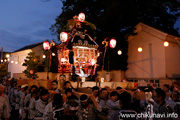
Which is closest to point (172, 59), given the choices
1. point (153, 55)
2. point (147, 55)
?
point (153, 55)

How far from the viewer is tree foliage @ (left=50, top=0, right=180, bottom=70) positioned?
1769 centimetres

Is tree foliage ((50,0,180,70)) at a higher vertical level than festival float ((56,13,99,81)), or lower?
higher

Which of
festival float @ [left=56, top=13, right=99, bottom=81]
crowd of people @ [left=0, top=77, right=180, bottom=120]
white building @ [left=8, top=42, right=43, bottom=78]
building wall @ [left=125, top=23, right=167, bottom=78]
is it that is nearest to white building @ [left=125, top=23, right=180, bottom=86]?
building wall @ [left=125, top=23, right=167, bottom=78]

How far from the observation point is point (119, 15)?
57.7 feet

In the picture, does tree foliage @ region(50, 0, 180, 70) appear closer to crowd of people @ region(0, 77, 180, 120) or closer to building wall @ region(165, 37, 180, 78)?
building wall @ region(165, 37, 180, 78)

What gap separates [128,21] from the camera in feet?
59.9

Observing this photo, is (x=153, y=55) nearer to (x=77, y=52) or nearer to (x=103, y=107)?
(x=77, y=52)

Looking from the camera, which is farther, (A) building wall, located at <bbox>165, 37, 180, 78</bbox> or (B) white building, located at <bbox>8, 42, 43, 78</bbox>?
(B) white building, located at <bbox>8, 42, 43, 78</bbox>

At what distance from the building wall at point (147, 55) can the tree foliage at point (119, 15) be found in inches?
28.6

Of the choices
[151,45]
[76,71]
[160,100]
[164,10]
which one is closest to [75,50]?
[76,71]

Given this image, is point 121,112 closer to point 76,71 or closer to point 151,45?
point 76,71

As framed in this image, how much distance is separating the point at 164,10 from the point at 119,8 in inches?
279

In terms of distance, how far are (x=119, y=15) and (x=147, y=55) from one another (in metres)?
4.73

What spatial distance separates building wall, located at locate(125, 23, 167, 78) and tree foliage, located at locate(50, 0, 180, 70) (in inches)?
28.6
